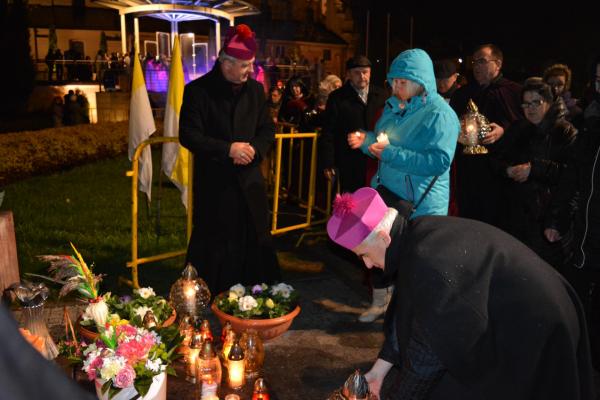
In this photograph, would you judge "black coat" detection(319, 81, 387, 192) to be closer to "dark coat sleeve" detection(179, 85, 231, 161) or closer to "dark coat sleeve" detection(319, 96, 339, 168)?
"dark coat sleeve" detection(319, 96, 339, 168)

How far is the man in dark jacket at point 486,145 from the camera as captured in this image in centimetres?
501

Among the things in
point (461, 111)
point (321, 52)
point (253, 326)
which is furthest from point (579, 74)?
point (321, 52)

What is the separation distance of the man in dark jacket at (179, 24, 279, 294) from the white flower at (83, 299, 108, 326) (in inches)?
56.6

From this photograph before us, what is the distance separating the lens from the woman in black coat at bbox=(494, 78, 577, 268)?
4516mm

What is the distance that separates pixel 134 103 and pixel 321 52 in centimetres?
3395

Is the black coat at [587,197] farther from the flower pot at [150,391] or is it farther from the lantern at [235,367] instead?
the flower pot at [150,391]

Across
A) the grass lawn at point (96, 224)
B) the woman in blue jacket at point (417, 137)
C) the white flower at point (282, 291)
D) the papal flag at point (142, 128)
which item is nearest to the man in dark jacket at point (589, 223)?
the woman in blue jacket at point (417, 137)

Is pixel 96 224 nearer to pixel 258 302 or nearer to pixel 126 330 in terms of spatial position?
pixel 258 302

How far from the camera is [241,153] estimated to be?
452 centimetres

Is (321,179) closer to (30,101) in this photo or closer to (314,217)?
(314,217)

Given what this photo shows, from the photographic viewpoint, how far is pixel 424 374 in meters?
2.26

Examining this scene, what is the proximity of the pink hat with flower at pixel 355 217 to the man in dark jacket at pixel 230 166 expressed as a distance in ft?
7.17

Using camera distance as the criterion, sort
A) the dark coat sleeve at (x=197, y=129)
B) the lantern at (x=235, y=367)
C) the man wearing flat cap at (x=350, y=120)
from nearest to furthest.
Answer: the lantern at (x=235, y=367), the dark coat sleeve at (x=197, y=129), the man wearing flat cap at (x=350, y=120)

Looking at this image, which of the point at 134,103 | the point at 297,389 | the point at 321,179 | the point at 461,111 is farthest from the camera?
the point at 321,179
